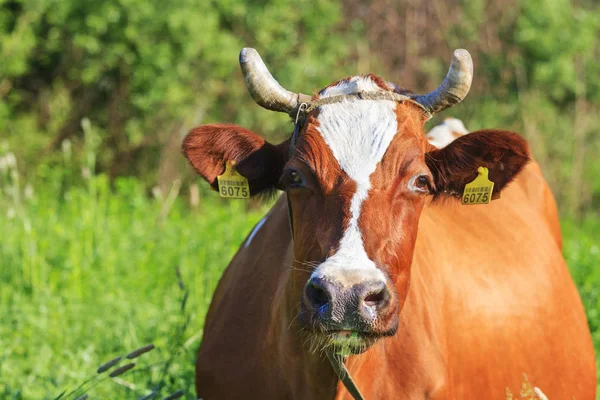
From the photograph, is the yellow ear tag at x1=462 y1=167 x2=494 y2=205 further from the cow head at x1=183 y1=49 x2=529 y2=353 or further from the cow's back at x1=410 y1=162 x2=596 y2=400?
the cow's back at x1=410 y1=162 x2=596 y2=400

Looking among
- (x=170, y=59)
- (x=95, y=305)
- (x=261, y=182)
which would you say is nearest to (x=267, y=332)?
(x=261, y=182)

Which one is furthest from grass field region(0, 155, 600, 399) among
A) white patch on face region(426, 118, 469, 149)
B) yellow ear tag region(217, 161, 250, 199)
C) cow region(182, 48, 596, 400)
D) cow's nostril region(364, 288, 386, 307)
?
cow's nostril region(364, 288, 386, 307)

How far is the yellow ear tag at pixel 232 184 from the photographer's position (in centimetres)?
426

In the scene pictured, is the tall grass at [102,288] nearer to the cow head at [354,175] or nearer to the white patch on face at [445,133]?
the cow head at [354,175]

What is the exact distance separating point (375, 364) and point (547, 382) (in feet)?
4.82

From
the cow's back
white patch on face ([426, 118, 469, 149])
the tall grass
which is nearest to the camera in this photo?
the cow's back

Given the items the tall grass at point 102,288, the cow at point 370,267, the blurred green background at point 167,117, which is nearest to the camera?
the cow at point 370,267

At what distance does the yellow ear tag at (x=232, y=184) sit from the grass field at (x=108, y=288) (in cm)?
99

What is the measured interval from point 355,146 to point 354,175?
0.14 meters

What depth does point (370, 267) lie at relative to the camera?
3.40 meters

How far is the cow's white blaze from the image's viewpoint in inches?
132

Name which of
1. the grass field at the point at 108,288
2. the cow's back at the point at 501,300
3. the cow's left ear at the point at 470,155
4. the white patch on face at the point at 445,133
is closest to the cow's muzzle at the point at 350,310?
the cow's back at the point at 501,300

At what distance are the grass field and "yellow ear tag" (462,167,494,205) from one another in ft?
5.41


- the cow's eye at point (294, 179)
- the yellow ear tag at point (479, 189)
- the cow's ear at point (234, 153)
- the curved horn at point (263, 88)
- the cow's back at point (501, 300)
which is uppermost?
the curved horn at point (263, 88)
